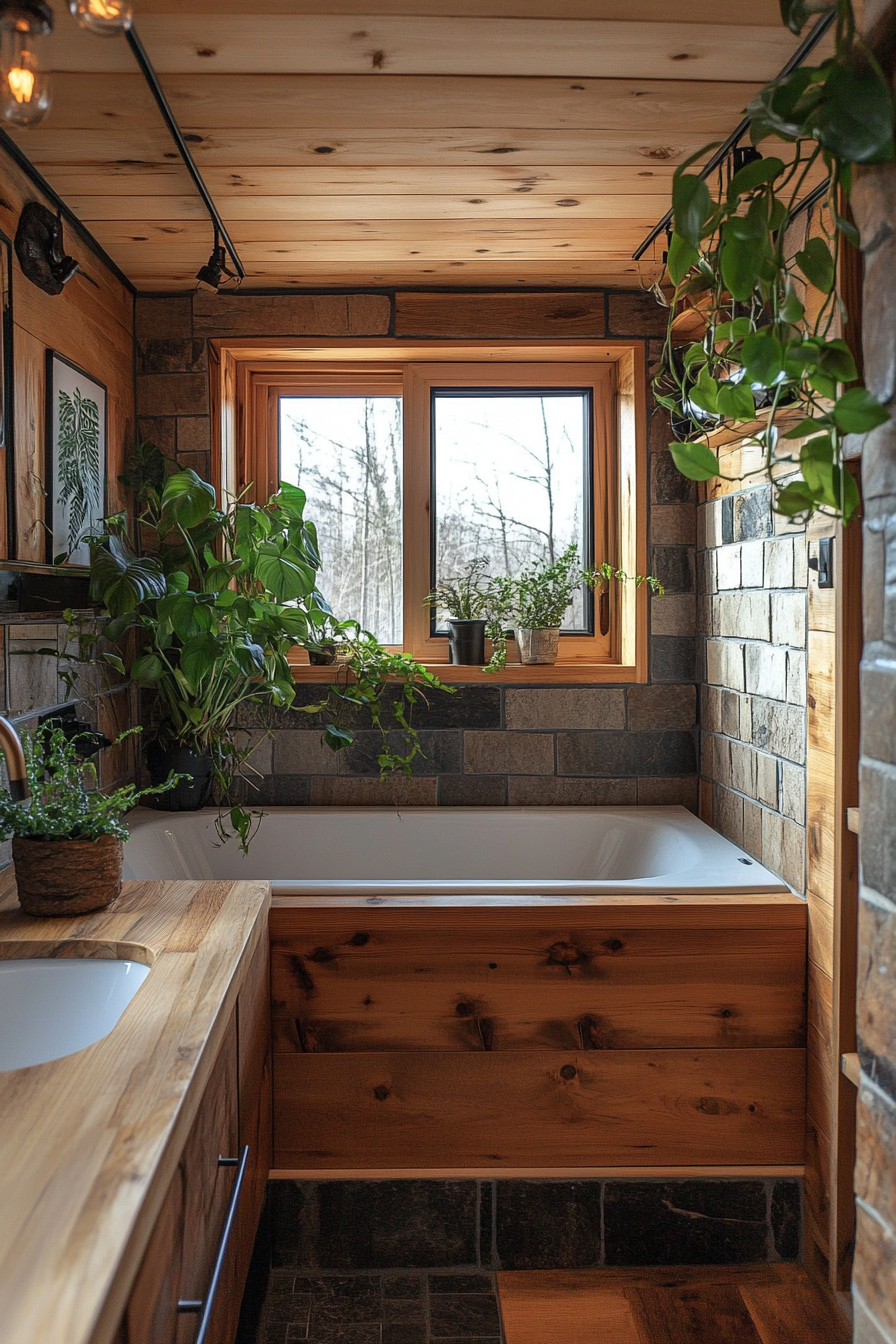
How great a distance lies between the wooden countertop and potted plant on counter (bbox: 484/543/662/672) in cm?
160

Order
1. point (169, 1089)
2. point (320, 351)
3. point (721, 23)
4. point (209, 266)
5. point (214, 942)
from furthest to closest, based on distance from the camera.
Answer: point (320, 351)
point (209, 266)
point (721, 23)
point (214, 942)
point (169, 1089)

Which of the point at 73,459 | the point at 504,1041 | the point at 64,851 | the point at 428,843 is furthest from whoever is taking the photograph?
the point at 428,843

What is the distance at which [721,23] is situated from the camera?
5.16ft

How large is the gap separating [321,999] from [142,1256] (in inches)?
46.1

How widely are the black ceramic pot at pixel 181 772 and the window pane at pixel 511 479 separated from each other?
37.7 inches

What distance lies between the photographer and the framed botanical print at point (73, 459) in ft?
7.32

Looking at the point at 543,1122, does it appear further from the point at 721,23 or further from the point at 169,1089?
the point at 721,23

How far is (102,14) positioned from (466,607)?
6.89 feet

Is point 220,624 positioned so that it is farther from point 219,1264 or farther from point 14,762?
point 219,1264

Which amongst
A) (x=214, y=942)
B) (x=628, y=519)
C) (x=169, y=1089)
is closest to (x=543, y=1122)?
(x=214, y=942)

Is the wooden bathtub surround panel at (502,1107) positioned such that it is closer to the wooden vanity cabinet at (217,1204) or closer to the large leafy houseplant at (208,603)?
the wooden vanity cabinet at (217,1204)

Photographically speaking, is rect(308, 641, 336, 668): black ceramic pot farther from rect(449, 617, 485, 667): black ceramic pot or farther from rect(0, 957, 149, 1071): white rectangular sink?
rect(0, 957, 149, 1071): white rectangular sink

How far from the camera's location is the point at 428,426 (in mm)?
3055

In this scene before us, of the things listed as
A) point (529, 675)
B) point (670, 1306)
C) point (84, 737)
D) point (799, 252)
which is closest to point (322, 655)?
point (529, 675)
